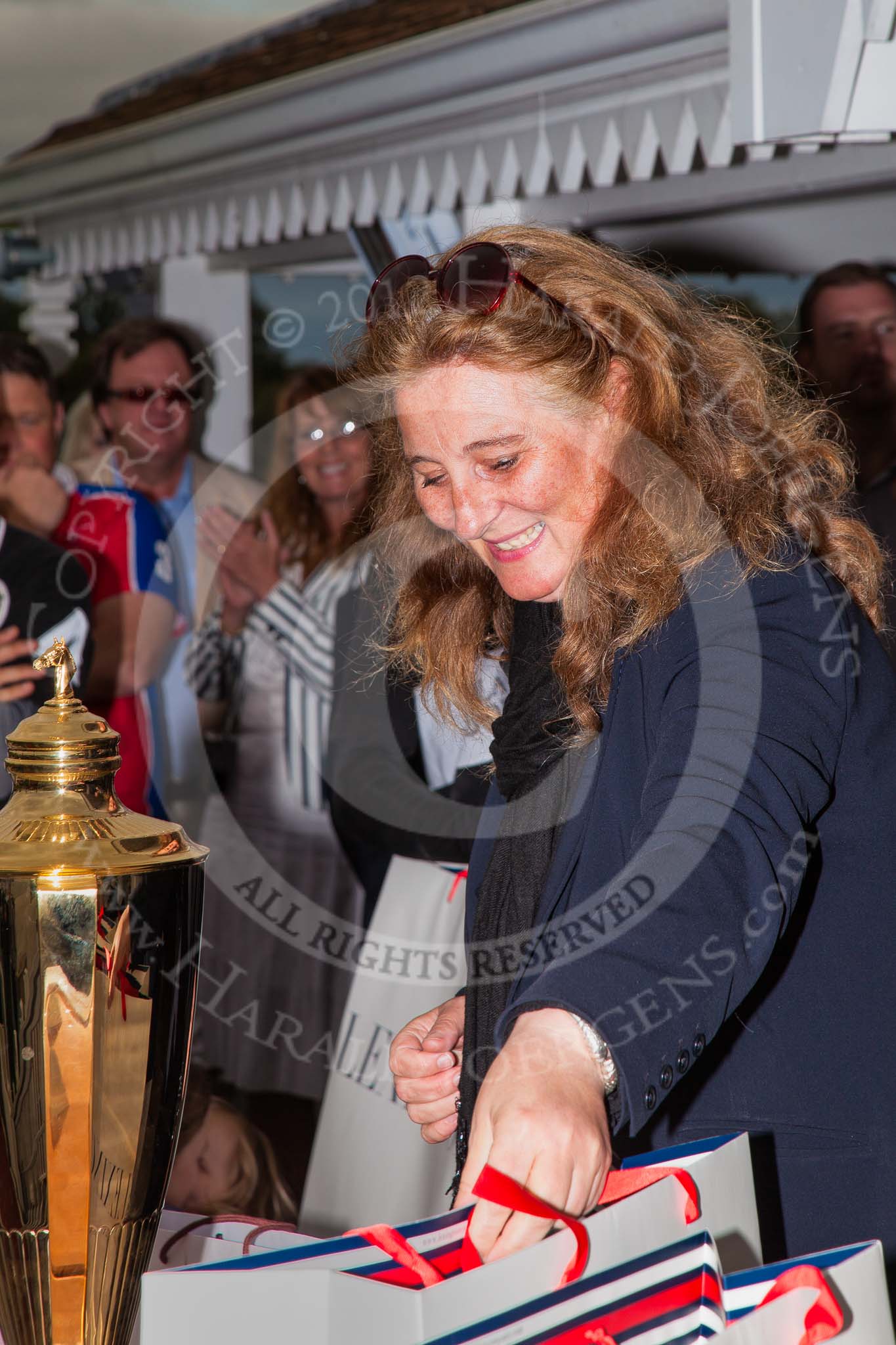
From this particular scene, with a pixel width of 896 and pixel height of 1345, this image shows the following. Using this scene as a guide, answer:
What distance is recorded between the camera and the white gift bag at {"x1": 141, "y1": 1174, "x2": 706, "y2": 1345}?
1.87 ft

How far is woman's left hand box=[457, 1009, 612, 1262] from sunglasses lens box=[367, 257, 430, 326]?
67cm

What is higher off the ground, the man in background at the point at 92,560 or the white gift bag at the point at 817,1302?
the man in background at the point at 92,560

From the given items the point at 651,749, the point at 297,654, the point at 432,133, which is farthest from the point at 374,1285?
the point at 432,133

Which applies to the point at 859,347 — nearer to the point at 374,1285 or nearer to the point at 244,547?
the point at 244,547

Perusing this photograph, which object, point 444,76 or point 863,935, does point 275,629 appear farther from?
point 863,935

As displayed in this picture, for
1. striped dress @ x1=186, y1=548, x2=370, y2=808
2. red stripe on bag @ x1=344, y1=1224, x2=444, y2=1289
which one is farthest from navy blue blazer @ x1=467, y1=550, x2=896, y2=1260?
striped dress @ x1=186, y1=548, x2=370, y2=808

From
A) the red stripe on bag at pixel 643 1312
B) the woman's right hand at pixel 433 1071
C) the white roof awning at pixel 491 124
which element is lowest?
the woman's right hand at pixel 433 1071

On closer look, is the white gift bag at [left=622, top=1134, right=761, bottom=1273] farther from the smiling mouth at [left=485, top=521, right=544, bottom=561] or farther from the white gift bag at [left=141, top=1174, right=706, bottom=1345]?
the smiling mouth at [left=485, top=521, right=544, bottom=561]

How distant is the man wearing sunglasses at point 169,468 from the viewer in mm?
2949

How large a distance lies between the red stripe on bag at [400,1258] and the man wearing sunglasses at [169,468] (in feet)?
7.62

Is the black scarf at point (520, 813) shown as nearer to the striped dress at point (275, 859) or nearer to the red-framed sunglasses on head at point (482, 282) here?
the red-framed sunglasses on head at point (482, 282)

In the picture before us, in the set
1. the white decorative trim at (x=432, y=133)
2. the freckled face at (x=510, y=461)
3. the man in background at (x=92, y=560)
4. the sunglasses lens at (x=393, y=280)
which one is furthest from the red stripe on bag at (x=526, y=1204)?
the white decorative trim at (x=432, y=133)

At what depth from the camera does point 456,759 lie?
1932 millimetres

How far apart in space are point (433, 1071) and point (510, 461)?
524 millimetres
